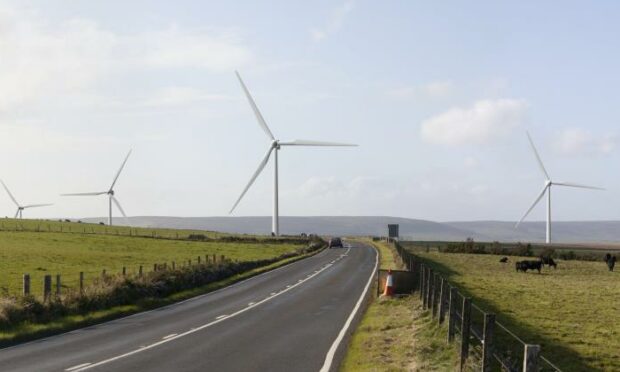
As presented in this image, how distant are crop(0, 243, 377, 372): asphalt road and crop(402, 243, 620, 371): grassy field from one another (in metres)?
5.47

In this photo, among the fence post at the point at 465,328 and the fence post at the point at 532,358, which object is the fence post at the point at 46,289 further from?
the fence post at the point at 532,358

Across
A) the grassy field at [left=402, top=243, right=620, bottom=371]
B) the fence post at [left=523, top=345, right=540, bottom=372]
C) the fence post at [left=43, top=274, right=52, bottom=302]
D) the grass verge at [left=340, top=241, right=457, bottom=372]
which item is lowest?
the grassy field at [left=402, top=243, right=620, bottom=371]

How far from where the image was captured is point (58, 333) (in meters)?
24.3

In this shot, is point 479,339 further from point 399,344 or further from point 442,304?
point 442,304

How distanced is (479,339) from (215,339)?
28.1ft

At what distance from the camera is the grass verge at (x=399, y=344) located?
1666cm

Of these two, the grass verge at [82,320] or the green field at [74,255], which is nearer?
the grass verge at [82,320]

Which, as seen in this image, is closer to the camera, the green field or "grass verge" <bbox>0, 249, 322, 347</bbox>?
"grass verge" <bbox>0, 249, 322, 347</bbox>

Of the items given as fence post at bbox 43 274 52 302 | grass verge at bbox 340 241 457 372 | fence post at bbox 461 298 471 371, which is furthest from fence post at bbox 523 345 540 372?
fence post at bbox 43 274 52 302

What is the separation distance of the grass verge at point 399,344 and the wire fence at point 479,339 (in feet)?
1.41

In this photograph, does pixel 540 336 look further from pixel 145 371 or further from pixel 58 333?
pixel 58 333

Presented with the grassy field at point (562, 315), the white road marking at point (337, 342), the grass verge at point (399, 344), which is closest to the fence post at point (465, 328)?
the grass verge at point (399, 344)

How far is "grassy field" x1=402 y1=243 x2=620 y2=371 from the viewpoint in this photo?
19891mm

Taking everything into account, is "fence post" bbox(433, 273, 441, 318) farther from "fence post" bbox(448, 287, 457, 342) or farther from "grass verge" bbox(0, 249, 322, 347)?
"grass verge" bbox(0, 249, 322, 347)
